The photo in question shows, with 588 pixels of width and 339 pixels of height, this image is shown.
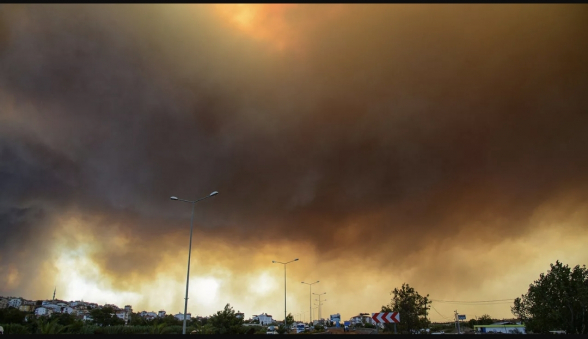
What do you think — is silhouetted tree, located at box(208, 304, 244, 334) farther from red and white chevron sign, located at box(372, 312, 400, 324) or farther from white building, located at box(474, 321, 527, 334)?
white building, located at box(474, 321, 527, 334)

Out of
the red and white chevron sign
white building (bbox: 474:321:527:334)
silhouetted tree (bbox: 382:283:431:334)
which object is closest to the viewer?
the red and white chevron sign

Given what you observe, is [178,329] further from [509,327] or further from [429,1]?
[509,327]

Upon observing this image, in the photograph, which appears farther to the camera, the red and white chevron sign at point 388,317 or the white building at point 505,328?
the white building at point 505,328

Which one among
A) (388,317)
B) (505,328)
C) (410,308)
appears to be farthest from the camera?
(505,328)

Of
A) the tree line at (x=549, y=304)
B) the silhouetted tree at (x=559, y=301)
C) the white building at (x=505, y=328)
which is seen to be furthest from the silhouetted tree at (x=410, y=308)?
the white building at (x=505, y=328)

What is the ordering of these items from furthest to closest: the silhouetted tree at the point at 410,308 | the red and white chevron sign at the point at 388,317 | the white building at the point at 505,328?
the white building at the point at 505,328
the silhouetted tree at the point at 410,308
the red and white chevron sign at the point at 388,317

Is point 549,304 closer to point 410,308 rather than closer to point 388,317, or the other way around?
point 410,308

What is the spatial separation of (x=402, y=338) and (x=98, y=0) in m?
21.5

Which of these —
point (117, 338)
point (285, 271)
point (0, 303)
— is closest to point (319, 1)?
point (117, 338)

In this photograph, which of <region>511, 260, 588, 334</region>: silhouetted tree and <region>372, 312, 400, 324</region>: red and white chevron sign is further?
<region>511, 260, 588, 334</region>: silhouetted tree

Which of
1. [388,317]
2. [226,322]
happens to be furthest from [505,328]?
[388,317]

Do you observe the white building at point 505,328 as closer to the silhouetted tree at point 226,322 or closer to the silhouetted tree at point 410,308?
the silhouetted tree at point 410,308

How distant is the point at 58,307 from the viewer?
200 m

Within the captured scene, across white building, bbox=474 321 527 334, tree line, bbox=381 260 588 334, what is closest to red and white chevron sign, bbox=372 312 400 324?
tree line, bbox=381 260 588 334
